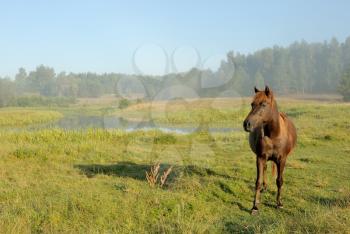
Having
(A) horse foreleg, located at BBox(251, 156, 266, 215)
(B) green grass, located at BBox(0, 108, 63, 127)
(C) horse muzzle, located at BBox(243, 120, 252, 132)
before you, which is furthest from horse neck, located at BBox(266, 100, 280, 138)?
(B) green grass, located at BBox(0, 108, 63, 127)

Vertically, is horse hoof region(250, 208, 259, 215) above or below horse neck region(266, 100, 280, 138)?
below

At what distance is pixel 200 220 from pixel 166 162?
18.9 ft

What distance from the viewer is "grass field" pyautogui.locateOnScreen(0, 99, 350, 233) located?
6.64m

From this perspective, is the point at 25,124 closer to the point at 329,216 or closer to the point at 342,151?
the point at 342,151

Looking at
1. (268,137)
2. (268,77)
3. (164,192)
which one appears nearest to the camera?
(268,137)

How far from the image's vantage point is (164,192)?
28.0 feet

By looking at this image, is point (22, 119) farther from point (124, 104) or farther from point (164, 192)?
point (164, 192)

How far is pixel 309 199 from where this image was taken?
28.8 feet

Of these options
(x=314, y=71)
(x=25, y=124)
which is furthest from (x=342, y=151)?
(x=314, y=71)

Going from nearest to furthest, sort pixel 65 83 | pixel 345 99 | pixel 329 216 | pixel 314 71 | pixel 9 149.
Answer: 1. pixel 329 216
2. pixel 9 149
3. pixel 345 99
4. pixel 314 71
5. pixel 65 83

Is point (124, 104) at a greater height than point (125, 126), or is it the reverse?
point (124, 104)

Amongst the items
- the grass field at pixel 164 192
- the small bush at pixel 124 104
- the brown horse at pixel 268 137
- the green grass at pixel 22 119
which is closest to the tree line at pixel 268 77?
the small bush at pixel 124 104

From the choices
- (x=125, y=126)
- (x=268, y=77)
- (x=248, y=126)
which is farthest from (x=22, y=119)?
(x=268, y=77)

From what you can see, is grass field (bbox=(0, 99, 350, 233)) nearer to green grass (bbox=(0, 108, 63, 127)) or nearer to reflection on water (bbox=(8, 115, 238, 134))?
reflection on water (bbox=(8, 115, 238, 134))
